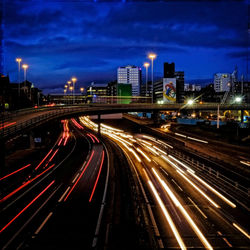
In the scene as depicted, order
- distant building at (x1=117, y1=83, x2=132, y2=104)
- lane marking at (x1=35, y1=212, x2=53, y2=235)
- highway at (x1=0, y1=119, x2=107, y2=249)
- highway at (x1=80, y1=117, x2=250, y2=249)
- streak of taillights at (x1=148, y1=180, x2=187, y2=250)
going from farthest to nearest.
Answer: distant building at (x1=117, y1=83, x2=132, y2=104), lane marking at (x1=35, y1=212, x2=53, y2=235), highway at (x1=0, y1=119, x2=107, y2=249), highway at (x1=80, y1=117, x2=250, y2=249), streak of taillights at (x1=148, y1=180, x2=187, y2=250)

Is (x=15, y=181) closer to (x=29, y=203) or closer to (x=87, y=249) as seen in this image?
(x=29, y=203)

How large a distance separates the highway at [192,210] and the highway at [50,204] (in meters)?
4.53

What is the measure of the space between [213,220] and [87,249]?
27.8ft

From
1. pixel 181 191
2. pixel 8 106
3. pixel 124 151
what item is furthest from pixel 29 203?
pixel 8 106

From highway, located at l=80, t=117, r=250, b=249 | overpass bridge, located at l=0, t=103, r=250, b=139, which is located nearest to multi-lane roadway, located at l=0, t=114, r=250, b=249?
highway, located at l=80, t=117, r=250, b=249

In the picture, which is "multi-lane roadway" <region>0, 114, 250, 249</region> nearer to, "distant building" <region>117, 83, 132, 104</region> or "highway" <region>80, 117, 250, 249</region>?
"highway" <region>80, 117, 250, 249</region>

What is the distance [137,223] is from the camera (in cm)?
1311

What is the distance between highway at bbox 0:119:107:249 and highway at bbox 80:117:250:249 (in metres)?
4.53

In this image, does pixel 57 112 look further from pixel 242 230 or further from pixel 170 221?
pixel 242 230

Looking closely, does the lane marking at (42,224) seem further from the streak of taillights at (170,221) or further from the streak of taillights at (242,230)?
the streak of taillights at (242,230)

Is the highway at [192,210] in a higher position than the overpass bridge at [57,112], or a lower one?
lower

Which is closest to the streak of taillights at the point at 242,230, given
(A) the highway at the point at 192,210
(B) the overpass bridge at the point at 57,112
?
(A) the highway at the point at 192,210

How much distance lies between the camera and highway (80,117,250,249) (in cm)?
1141

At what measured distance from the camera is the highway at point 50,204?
38.7ft
